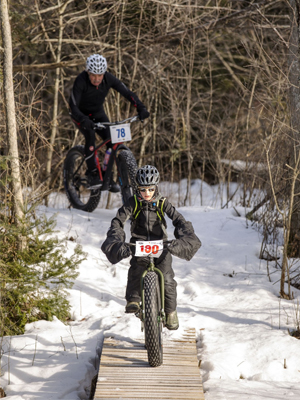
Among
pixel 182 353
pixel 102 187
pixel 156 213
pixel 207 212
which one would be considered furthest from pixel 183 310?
pixel 207 212

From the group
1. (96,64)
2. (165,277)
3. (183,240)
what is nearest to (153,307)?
(165,277)

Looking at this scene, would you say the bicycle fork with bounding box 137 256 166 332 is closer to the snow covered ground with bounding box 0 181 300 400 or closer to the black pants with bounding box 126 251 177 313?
the black pants with bounding box 126 251 177 313

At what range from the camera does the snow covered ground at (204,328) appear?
15.1 feet

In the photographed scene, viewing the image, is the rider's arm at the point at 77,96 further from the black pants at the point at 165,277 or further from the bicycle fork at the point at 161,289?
the bicycle fork at the point at 161,289

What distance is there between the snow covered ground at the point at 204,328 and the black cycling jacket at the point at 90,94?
1840 millimetres

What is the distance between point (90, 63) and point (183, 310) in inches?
148

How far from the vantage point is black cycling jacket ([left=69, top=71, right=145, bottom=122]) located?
7551mm

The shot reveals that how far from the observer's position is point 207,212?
903 cm

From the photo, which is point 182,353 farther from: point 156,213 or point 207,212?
point 207,212

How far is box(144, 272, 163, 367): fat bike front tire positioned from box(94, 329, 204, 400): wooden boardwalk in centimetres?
20

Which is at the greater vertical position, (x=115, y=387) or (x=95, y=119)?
(x=95, y=119)

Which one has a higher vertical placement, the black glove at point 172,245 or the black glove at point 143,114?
the black glove at point 143,114

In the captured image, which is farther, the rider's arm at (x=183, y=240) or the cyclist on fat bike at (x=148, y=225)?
the cyclist on fat bike at (x=148, y=225)

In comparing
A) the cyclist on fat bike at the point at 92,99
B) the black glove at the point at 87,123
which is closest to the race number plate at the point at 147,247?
the cyclist on fat bike at the point at 92,99
